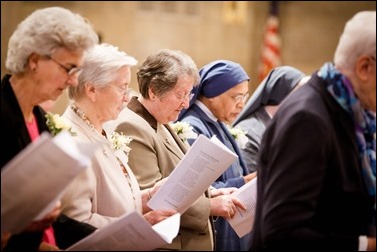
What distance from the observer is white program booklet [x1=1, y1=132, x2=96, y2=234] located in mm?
3037

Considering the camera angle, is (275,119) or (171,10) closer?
(275,119)

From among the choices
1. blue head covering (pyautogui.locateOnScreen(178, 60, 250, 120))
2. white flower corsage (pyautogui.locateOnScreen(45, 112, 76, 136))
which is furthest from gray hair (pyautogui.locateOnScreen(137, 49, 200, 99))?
white flower corsage (pyautogui.locateOnScreen(45, 112, 76, 136))

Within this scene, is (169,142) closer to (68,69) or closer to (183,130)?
(183,130)

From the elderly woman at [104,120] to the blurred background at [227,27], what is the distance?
10325 mm

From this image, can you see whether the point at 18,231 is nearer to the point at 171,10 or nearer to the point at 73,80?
the point at 73,80

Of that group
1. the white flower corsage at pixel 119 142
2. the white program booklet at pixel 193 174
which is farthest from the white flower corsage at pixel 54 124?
the white program booklet at pixel 193 174

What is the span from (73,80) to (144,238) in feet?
2.32

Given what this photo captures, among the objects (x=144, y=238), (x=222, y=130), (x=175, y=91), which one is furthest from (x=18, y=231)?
(x=222, y=130)

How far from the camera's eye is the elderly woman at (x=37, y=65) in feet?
11.1

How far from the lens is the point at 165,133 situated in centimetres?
Answer: 505

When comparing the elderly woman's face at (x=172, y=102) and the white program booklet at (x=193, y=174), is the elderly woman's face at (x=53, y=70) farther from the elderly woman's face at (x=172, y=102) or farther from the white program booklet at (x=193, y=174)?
the elderly woman's face at (x=172, y=102)

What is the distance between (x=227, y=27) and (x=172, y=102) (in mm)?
12261

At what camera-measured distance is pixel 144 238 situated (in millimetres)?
3471

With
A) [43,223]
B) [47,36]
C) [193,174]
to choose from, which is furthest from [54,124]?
[193,174]
